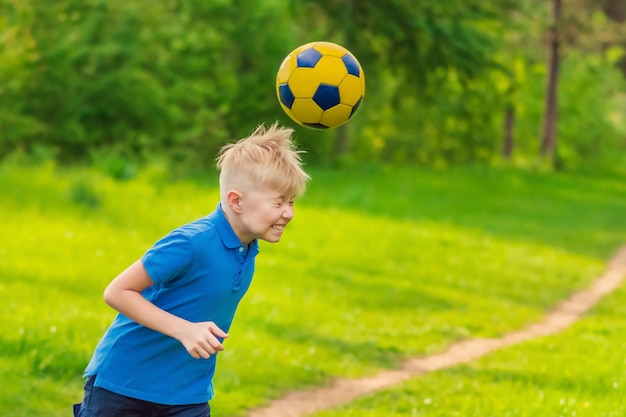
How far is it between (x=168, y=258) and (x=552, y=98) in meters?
31.8

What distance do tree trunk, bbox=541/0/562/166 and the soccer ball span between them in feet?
90.8

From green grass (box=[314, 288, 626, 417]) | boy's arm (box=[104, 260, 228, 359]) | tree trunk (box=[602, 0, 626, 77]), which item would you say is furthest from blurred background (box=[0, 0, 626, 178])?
tree trunk (box=[602, 0, 626, 77])

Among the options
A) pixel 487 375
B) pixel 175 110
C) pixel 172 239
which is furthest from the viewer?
pixel 175 110

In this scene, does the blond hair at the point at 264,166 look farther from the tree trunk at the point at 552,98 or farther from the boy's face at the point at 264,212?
the tree trunk at the point at 552,98

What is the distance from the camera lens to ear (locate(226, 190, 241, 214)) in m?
4.24

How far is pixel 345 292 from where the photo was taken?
1191 cm

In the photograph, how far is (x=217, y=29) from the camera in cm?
2517

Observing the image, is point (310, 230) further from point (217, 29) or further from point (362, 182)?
point (217, 29)

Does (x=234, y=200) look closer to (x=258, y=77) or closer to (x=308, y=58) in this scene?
(x=308, y=58)

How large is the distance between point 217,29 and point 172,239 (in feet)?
71.1

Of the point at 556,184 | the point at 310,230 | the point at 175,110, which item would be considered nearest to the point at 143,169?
the point at 175,110

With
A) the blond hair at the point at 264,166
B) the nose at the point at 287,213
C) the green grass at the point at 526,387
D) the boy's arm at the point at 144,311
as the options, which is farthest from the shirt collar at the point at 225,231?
the green grass at the point at 526,387

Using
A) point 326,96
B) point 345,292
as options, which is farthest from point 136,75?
point 326,96

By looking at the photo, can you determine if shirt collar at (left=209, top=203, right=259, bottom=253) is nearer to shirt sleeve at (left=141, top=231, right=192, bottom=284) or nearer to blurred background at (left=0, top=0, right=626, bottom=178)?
shirt sleeve at (left=141, top=231, right=192, bottom=284)
